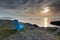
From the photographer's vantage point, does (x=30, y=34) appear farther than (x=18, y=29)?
No

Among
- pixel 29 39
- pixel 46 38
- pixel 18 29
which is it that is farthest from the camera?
pixel 18 29

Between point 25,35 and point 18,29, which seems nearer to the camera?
point 25,35

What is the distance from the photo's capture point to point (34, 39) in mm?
11930

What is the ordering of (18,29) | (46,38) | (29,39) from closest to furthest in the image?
1. (29,39)
2. (46,38)
3. (18,29)

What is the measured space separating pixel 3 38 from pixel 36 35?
2.28 meters

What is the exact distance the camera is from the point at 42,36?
42.0 feet

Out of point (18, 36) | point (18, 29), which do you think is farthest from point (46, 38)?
point (18, 29)

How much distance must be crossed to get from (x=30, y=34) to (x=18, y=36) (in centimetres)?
102

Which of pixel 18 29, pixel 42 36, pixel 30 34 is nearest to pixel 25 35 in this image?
pixel 30 34

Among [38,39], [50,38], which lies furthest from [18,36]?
[50,38]

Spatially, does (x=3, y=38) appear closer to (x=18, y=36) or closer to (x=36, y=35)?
(x=18, y=36)

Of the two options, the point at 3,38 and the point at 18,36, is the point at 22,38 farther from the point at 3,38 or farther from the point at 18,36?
the point at 3,38

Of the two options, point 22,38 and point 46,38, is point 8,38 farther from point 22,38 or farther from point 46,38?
point 46,38

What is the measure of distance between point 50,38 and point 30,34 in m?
1.49
